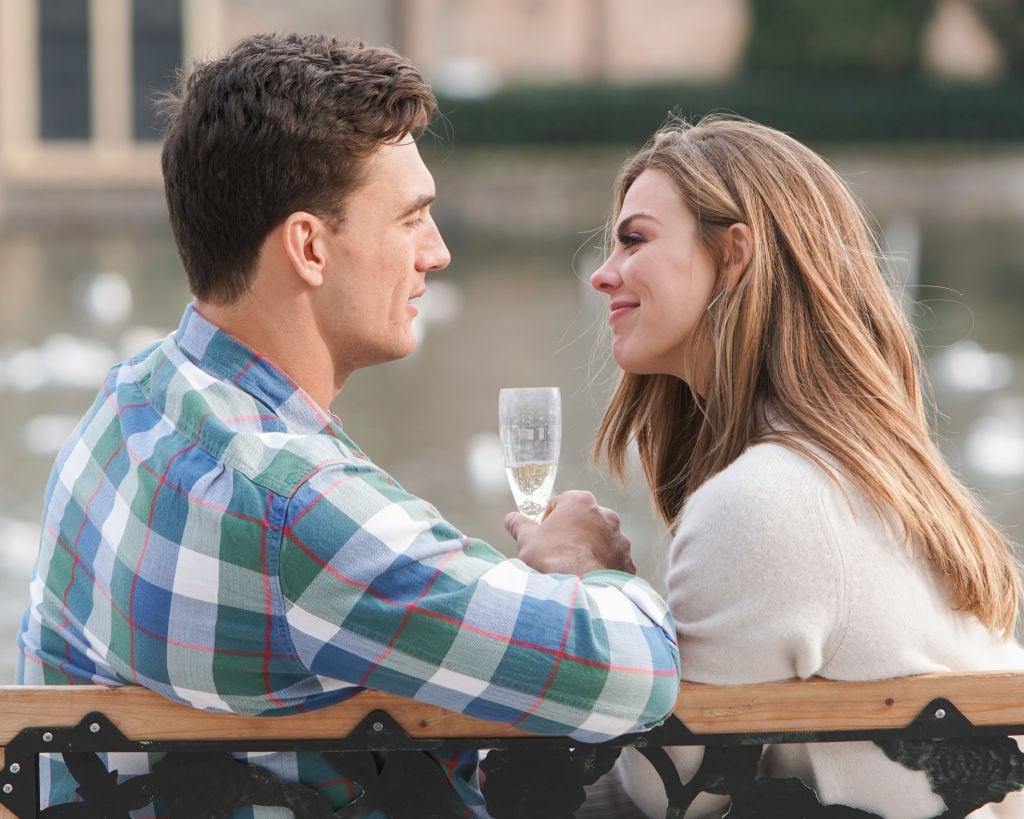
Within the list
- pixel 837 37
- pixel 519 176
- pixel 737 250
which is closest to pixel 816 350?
pixel 737 250

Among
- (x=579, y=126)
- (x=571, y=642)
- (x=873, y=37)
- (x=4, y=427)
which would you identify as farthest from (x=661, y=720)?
(x=873, y=37)

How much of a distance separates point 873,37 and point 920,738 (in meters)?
24.0

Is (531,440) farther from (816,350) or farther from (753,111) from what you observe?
(753,111)

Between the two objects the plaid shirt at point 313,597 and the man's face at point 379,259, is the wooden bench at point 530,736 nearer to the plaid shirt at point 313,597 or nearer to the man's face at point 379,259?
the plaid shirt at point 313,597

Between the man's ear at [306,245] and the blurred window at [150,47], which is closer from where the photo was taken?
the man's ear at [306,245]

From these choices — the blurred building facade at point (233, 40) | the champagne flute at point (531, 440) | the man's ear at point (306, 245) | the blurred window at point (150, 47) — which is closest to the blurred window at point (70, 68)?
the blurred building facade at point (233, 40)

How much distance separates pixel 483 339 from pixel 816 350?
8942 mm

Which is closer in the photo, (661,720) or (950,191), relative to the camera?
(661,720)

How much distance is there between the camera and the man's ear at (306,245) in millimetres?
1844

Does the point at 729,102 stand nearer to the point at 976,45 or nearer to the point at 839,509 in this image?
the point at 976,45

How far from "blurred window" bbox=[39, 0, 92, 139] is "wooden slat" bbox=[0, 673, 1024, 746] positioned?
22920mm

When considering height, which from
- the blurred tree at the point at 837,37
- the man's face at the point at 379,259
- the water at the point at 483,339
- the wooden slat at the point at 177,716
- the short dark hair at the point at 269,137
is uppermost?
the blurred tree at the point at 837,37

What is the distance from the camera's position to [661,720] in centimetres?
175

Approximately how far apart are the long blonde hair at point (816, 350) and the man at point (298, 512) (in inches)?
12.4
